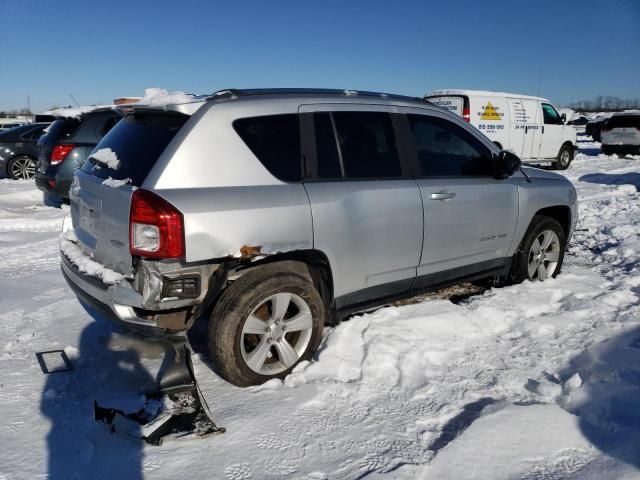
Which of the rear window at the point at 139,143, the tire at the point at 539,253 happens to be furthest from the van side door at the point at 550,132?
the rear window at the point at 139,143

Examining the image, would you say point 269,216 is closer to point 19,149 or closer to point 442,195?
point 442,195

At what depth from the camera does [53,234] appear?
24.2 feet

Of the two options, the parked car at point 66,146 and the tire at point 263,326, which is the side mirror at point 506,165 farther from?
the parked car at point 66,146

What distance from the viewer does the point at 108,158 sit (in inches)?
131

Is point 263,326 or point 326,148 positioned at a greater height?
point 326,148

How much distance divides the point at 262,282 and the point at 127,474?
122 centimetres

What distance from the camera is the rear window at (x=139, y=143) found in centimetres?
300

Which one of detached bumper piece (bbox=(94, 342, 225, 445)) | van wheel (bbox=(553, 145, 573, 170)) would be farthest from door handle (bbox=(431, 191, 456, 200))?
van wheel (bbox=(553, 145, 573, 170))

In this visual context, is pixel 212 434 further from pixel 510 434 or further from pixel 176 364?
pixel 510 434

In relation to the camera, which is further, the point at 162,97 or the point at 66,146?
the point at 66,146

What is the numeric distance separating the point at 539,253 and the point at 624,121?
17242mm

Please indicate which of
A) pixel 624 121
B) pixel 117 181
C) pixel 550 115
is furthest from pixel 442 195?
pixel 624 121

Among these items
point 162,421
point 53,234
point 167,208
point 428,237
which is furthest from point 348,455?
point 53,234

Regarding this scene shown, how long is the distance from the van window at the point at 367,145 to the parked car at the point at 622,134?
1852cm
